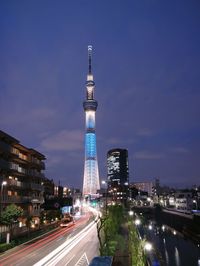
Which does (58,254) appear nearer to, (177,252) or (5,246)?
(5,246)

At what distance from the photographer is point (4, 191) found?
4991 cm

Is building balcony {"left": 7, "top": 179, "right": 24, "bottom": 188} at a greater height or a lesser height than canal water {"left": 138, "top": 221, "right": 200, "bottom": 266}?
greater

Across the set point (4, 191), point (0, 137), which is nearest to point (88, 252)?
point (4, 191)

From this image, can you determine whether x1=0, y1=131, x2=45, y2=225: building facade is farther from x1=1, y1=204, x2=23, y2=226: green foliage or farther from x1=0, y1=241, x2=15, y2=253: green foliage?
x1=0, y1=241, x2=15, y2=253: green foliage

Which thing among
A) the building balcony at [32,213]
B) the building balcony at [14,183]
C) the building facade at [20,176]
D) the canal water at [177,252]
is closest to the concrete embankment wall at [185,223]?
the canal water at [177,252]

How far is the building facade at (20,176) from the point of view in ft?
163

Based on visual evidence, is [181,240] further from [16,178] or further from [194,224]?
[16,178]

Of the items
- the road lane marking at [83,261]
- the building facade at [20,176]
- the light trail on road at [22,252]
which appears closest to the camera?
the road lane marking at [83,261]

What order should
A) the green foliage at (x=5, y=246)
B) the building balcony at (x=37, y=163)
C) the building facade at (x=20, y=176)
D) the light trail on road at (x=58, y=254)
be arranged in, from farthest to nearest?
the building balcony at (x=37, y=163) < the building facade at (x=20, y=176) < the green foliage at (x=5, y=246) < the light trail on road at (x=58, y=254)

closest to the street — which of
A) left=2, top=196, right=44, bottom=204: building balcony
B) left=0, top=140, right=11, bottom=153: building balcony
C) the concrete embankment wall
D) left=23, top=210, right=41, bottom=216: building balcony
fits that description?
left=2, top=196, right=44, bottom=204: building balcony

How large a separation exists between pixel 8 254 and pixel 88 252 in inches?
343

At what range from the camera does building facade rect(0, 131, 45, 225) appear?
4972cm

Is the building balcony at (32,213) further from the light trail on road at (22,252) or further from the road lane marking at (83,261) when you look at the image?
the road lane marking at (83,261)

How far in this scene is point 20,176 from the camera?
196ft
